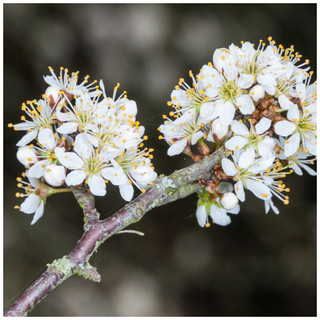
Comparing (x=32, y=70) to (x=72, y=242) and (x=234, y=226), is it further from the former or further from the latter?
(x=234, y=226)

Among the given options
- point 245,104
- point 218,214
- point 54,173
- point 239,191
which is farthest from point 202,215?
point 54,173

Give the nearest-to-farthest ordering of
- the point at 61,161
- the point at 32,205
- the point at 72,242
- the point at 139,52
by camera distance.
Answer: the point at 61,161, the point at 32,205, the point at 72,242, the point at 139,52

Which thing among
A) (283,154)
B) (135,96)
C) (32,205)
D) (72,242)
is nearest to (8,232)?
(72,242)

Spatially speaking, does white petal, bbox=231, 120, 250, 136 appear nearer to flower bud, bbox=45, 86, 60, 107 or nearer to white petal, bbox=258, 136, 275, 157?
white petal, bbox=258, 136, 275, 157

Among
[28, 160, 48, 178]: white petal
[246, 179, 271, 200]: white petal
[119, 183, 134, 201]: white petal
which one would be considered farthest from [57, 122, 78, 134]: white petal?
[246, 179, 271, 200]: white petal

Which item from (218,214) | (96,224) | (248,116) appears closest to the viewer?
(96,224)

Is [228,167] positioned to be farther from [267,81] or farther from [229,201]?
[267,81]
